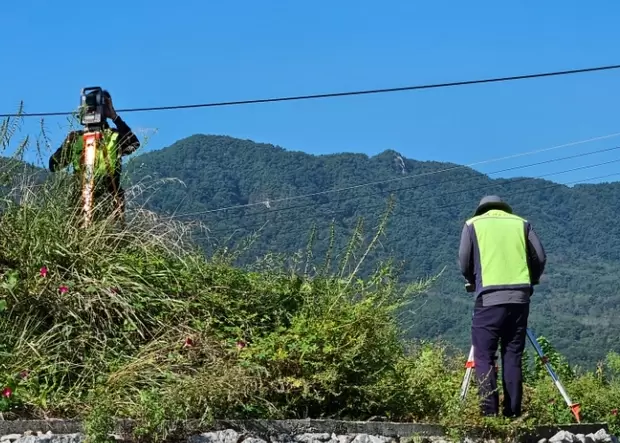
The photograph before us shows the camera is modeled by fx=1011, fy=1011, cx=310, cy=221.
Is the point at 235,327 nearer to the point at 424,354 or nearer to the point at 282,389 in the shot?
the point at 282,389

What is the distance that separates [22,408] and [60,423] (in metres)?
0.42

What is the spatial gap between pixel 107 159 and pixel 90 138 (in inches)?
23.9

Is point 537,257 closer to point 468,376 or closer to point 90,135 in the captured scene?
point 468,376

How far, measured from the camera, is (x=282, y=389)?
5.73 meters

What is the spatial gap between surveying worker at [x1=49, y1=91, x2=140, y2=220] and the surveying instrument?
41 millimetres

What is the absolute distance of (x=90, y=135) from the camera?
823 centimetres

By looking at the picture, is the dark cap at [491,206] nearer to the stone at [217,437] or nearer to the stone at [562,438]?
the stone at [562,438]

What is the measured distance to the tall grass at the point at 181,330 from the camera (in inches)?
216

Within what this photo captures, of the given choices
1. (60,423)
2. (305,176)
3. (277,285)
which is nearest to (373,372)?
(277,285)

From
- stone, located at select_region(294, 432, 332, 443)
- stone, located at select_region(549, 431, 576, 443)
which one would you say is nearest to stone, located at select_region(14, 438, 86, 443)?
stone, located at select_region(294, 432, 332, 443)

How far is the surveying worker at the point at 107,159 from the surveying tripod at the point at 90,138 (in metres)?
0.04

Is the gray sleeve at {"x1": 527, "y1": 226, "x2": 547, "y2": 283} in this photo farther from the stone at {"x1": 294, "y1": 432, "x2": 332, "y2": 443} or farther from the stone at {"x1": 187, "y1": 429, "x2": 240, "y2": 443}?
the stone at {"x1": 187, "y1": 429, "x2": 240, "y2": 443}

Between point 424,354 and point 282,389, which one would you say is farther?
point 424,354

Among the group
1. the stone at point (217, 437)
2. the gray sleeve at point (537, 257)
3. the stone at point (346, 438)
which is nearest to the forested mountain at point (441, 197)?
the gray sleeve at point (537, 257)
